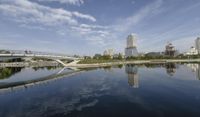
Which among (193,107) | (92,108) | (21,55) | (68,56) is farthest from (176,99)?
(68,56)

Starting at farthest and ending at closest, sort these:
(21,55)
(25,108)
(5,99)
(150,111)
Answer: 1. (21,55)
2. (5,99)
3. (25,108)
4. (150,111)

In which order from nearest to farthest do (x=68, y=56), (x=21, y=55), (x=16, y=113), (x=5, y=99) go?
(x=16, y=113), (x=5, y=99), (x=21, y=55), (x=68, y=56)

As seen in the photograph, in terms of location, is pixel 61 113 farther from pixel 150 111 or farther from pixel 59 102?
pixel 150 111

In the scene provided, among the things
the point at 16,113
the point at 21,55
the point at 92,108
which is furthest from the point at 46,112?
the point at 21,55

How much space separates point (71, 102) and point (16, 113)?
276 inches

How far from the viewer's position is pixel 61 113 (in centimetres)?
2052

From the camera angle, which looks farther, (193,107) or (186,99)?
(186,99)

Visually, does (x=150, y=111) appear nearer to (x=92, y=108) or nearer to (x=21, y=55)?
(x=92, y=108)

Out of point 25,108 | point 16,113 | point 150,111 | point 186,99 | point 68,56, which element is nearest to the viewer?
point 150,111

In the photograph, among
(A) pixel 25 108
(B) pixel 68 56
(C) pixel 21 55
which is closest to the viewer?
(A) pixel 25 108

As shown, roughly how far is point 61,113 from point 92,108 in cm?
368

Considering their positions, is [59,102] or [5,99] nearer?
[59,102]

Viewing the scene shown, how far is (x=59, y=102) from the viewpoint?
2589 centimetres

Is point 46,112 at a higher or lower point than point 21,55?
lower
